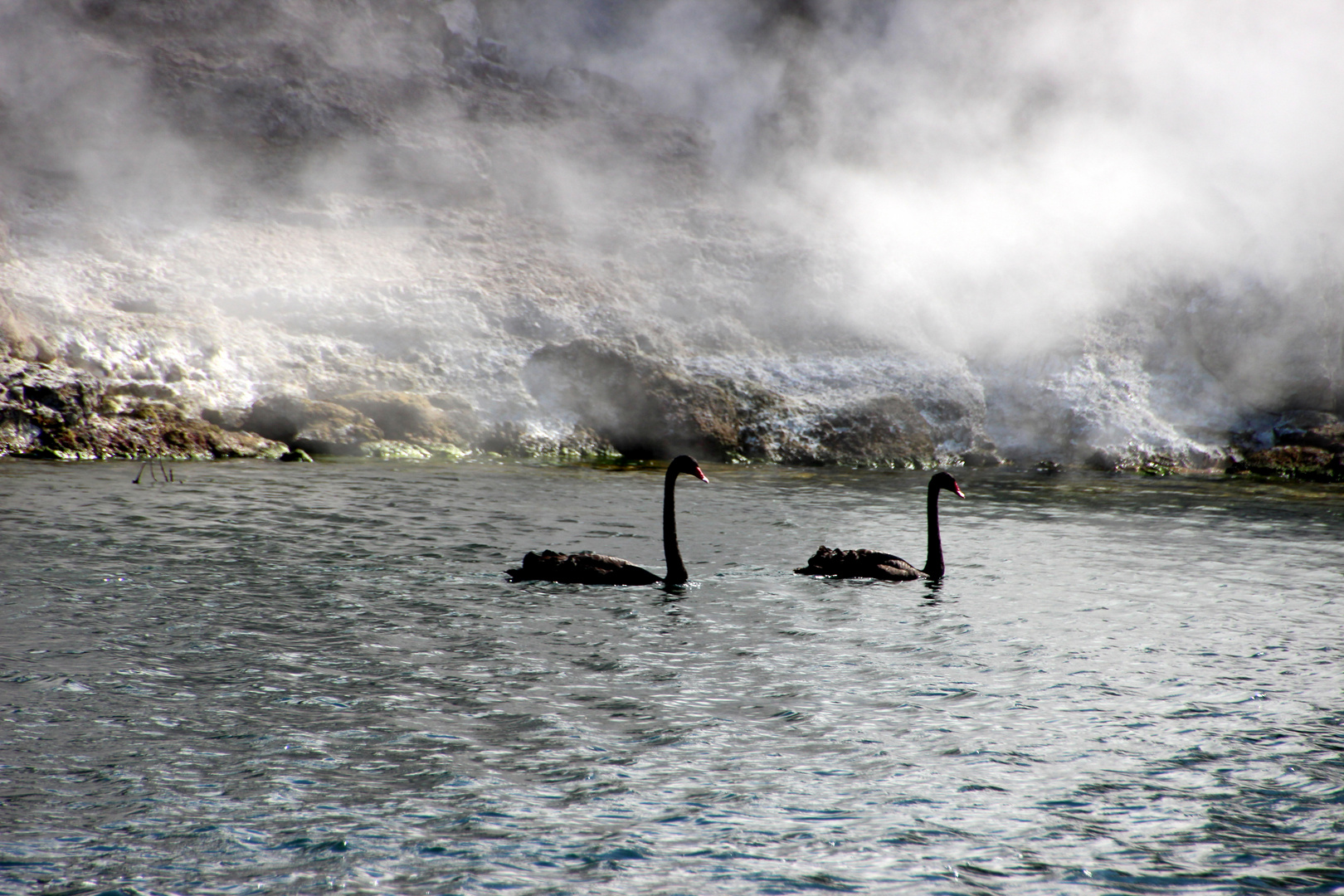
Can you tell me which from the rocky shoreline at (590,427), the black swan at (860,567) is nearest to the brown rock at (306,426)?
the rocky shoreline at (590,427)

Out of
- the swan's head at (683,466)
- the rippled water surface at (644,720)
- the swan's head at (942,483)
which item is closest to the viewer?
the rippled water surface at (644,720)

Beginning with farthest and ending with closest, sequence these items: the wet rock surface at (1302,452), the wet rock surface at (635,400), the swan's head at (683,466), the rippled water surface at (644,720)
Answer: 1. the wet rock surface at (635,400)
2. the wet rock surface at (1302,452)
3. the swan's head at (683,466)
4. the rippled water surface at (644,720)

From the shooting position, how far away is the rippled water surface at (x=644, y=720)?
557 centimetres

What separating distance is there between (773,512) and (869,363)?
58.8 ft

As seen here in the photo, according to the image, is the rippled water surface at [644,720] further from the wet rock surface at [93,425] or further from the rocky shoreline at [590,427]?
the rocky shoreline at [590,427]

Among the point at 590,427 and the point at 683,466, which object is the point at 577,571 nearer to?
the point at 683,466

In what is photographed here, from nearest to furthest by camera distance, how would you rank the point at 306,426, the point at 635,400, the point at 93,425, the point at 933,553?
1. the point at 933,553
2. the point at 93,425
3. the point at 306,426
4. the point at 635,400

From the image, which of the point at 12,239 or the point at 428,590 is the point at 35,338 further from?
the point at 428,590

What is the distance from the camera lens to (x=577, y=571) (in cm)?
1221

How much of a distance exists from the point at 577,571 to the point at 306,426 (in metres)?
17.8

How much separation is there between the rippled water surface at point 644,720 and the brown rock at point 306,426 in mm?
12203

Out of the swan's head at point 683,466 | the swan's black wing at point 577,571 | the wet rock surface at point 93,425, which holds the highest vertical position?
the wet rock surface at point 93,425

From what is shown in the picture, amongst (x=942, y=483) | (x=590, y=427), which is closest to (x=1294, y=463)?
(x=590, y=427)

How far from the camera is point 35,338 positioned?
2631 centimetres
